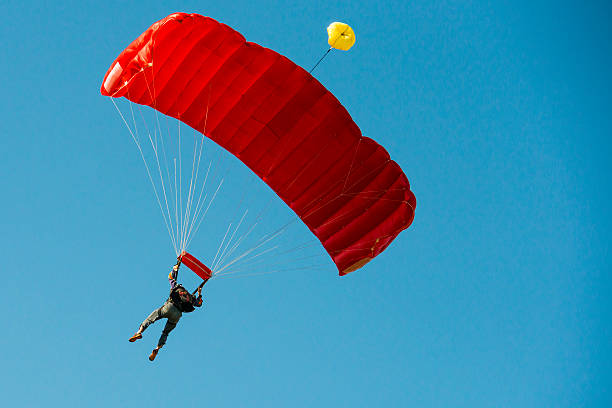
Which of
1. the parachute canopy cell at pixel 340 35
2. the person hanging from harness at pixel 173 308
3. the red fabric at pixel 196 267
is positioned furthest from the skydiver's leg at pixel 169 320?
the parachute canopy cell at pixel 340 35

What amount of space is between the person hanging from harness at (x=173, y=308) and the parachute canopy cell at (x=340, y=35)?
5263 mm

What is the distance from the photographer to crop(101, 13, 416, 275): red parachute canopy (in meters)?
16.5

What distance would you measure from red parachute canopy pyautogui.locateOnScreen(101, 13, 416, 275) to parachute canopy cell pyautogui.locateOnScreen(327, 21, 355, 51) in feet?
4.18

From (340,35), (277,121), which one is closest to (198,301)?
(277,121)

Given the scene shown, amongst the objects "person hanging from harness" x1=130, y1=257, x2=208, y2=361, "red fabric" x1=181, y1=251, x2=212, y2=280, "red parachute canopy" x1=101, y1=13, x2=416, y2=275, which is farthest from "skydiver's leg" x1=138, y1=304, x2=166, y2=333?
"red parachute canopy" x1=101, y1=13, x2=416, y2=275

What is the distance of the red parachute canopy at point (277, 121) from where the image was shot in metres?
16.5

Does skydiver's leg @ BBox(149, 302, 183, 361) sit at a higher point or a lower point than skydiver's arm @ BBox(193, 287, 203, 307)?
lower

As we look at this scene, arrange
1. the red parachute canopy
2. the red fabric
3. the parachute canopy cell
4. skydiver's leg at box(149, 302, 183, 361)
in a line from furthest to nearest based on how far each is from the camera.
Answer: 1. the red parachute canopy
2. the red fabric
3. skydiver's leg at box(149, 302, 183, 361)
4. the parachute canopy cell

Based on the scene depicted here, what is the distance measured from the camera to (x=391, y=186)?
17141mm

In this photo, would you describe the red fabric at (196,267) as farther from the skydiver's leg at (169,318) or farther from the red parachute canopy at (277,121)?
the red parachute canopy at (277,121)

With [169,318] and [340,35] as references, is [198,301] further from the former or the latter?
[340,35]

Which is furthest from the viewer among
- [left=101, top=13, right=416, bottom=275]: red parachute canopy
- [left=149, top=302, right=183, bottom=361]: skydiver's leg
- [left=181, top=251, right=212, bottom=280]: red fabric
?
[left=101, top=13, right=416, bottom=275]: red parachute canopy

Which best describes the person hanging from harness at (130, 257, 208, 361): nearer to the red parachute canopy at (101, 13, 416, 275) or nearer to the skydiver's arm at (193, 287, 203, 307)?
the skydiver's arm at (193, 287, 203, 307)

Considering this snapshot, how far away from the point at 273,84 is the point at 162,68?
7.66 ft
